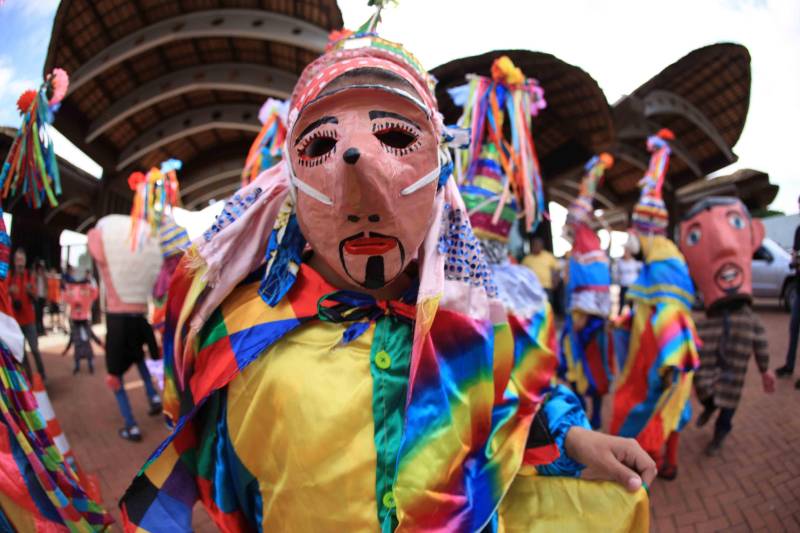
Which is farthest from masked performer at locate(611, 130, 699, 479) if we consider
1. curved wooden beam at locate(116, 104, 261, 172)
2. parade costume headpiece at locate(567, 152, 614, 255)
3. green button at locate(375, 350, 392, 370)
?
curved wooden beam at locate(116, 104, 261, 172)

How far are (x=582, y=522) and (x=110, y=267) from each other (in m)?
4.09

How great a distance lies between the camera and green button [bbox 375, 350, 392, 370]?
1073 mm

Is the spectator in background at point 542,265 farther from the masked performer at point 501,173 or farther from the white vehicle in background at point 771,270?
the white vehicle in background at point 771,270

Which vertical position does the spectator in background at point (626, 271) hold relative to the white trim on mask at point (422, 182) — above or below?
below

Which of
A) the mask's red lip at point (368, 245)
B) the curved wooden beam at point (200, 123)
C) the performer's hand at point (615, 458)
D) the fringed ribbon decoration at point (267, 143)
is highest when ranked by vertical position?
the curved wooden beam at point (200, 123)

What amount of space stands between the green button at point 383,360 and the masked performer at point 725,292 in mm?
3081

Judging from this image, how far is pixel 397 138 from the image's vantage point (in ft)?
3.63

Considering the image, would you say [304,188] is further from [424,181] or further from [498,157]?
[498,157]

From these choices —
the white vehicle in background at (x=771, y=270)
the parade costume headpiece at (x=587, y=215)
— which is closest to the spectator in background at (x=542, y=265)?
the parade costume headpiece at (x=587, y=215)

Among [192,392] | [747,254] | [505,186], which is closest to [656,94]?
[747,254]

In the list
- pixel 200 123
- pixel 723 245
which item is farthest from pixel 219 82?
pixel 723 245

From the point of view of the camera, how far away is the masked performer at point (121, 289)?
387 centimetres

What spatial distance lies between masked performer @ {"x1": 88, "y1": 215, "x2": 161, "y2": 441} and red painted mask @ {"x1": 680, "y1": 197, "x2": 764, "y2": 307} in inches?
173

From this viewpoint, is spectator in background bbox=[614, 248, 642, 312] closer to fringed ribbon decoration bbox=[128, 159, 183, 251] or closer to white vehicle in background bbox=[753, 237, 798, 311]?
white vehicle in background bbox=[753, 237, 798, 311]
